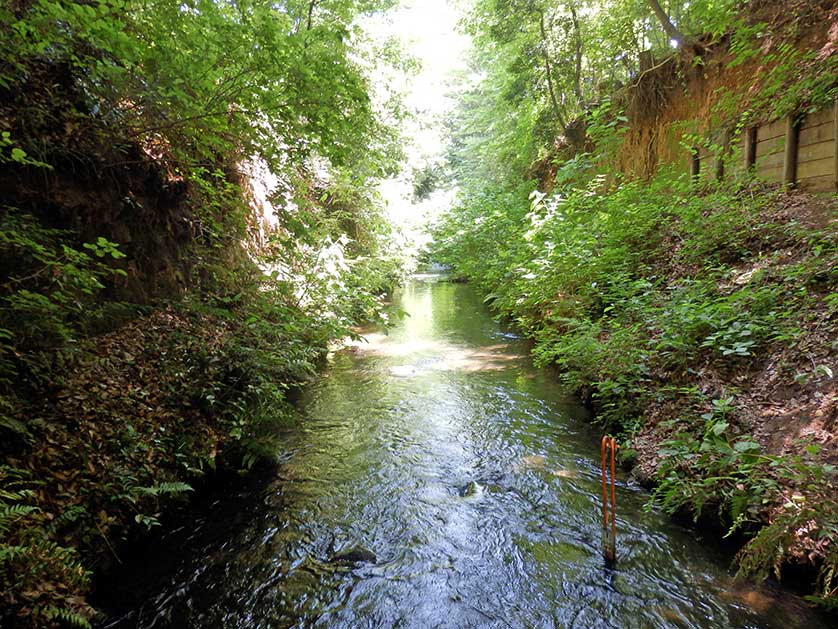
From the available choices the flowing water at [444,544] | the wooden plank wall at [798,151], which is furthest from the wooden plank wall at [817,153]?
the flowing water at [444,544]

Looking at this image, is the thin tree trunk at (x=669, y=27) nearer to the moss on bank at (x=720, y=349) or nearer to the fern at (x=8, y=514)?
the moss on bank at (x=720, y=349)

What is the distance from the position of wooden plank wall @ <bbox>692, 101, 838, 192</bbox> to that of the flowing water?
495 centimetres

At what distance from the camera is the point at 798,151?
6.44 m

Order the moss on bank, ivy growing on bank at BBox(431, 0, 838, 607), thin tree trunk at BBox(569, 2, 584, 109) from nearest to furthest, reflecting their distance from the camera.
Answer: the moss on bank → ivy growing on bank at BBox(431, 0, 838, 607) → thin tree trunk at BBox(569, 2, 584, 109)

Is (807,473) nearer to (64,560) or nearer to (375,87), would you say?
(64,560)

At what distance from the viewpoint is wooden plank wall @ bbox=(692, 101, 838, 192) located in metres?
5.94

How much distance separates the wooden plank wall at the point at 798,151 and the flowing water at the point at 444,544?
195 inches

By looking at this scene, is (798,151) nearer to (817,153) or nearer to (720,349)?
(817,153)

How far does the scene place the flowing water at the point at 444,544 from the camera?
9.18ft

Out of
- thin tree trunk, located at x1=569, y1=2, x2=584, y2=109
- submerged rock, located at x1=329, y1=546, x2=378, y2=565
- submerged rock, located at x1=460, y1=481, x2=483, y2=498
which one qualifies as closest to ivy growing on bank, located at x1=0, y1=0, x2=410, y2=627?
submerged rock, located at x1=329, y1=546, x2=378, y2=565

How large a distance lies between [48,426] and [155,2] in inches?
157

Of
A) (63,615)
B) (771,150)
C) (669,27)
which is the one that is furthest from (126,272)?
(669,27)

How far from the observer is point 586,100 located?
1391 centimetres

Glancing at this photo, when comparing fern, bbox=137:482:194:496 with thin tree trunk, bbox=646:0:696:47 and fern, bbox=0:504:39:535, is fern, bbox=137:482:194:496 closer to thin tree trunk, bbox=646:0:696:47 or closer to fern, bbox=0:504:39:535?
fern, bbox=0:504:39:535
